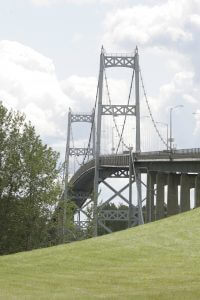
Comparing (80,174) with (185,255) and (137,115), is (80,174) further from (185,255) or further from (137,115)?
(185,255)

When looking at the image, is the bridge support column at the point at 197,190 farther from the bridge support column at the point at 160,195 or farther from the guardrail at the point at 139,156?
the bridge support column at the point at 160,195

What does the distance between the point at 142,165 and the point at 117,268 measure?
218 feet

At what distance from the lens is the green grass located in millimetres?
20031

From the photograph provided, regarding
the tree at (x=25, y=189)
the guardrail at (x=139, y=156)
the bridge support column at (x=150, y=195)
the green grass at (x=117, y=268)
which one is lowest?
the green grass at (x=117, y=268)

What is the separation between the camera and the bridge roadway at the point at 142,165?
74.9 meters

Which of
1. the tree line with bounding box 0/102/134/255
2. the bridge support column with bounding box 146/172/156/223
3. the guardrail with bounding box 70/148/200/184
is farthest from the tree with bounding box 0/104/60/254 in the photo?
the bridge support column with bounding box 146/172/156/223

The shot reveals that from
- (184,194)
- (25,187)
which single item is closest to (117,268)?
(25,187)

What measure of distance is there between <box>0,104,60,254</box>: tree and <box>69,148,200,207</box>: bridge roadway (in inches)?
547

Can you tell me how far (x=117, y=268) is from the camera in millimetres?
25562

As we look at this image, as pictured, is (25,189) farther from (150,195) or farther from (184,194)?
(150,195)

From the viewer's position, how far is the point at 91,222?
219 feet

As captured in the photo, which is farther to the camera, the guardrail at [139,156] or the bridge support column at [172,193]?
the bridge support column at [172,193]

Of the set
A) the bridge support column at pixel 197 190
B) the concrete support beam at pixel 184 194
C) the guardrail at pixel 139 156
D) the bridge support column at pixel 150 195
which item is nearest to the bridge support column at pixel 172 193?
the guardrail at pixel 139 156

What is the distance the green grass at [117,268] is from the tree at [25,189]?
13577 mm
